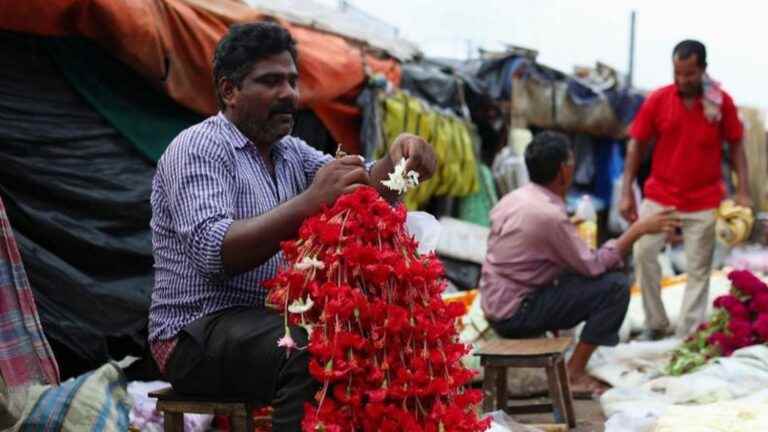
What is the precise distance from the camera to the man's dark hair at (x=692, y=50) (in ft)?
23.4

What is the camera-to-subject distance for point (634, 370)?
20.7ft

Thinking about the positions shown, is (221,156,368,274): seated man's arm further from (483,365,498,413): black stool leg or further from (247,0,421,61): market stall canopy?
(247,0,421,61): market stall canopy

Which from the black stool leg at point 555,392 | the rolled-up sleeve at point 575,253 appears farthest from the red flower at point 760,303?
the black stool leg at point 555,392

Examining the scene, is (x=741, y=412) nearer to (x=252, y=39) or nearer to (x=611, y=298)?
(x=611, y=298)

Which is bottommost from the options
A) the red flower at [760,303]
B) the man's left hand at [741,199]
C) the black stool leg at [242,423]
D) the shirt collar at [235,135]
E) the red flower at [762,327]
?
the red flower at [762,327]

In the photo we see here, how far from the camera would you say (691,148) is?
7.43 metres

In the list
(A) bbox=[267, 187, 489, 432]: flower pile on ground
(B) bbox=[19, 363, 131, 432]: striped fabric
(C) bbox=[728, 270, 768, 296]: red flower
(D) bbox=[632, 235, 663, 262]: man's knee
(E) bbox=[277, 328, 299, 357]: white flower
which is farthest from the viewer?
(D) bbox=[632, 235, 663, 262]: man's knee

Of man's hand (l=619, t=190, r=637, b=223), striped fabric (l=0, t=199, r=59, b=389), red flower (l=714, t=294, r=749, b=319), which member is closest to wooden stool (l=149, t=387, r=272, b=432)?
striped fabric (l=0, t=199, r=59, b=389)

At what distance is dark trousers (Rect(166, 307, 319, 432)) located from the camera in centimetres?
266

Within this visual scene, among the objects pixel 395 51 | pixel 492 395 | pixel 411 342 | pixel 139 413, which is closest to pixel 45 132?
pixel 139 413

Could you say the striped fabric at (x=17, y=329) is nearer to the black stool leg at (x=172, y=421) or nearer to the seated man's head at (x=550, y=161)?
the black stool leg at (x=172, y=421)

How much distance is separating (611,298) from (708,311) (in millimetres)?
2620

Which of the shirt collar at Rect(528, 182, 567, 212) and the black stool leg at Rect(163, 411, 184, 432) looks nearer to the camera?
the black stool leg at Rect(163, 411, 184, 432)

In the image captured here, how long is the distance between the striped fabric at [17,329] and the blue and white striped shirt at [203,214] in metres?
0.37
